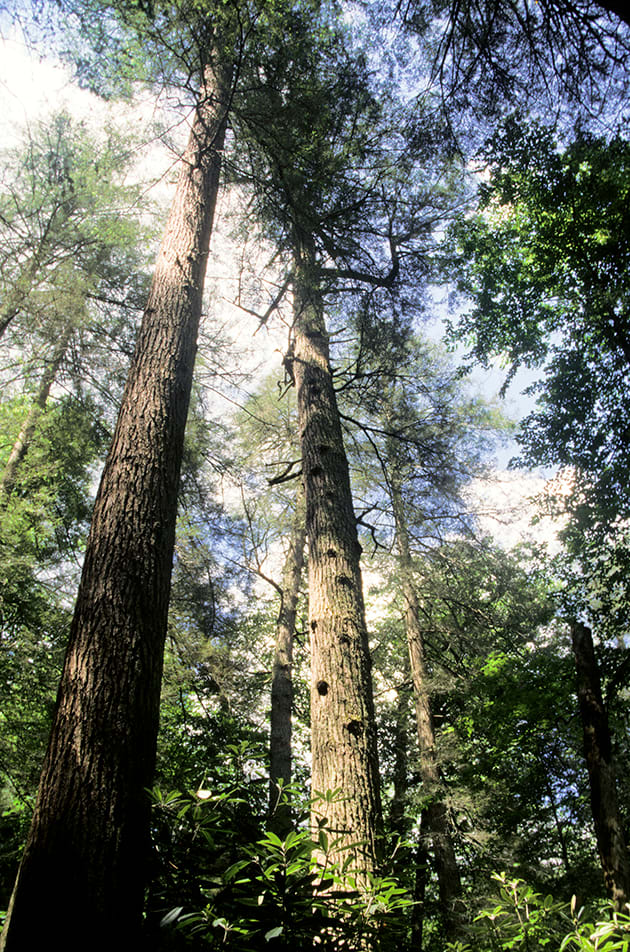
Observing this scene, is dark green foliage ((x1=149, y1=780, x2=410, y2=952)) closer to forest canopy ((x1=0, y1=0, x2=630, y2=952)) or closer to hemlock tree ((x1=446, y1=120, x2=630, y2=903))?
forest canopy ((x1=0, y1=0, x2=630, y2=952))

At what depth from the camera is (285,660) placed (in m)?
8.45

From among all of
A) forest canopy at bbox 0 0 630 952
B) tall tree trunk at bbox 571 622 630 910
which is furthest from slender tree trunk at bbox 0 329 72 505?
tall tree trunk at bbox 571 622 630 910

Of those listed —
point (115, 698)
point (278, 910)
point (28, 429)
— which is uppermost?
point (28, 429)

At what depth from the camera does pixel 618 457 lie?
896 cm

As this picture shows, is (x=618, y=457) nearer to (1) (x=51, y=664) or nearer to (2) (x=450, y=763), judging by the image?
(2) (x=450, y=763)

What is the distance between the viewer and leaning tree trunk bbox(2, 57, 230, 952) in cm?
153

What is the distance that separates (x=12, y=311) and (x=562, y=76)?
7005mm

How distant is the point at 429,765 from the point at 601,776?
4433 millimetres

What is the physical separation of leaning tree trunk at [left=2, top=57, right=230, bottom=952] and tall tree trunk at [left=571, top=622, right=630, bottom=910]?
381 centimetres

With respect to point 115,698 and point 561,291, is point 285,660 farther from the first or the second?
point 561,291

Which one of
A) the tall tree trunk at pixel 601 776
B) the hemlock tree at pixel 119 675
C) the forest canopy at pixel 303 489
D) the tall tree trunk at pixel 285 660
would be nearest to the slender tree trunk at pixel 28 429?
the forest canopy at pixel 303 489

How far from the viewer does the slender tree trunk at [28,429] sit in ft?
23.1

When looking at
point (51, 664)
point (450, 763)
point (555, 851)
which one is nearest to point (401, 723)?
point (450, 763)

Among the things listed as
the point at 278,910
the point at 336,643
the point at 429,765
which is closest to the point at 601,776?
the point at 336,643
